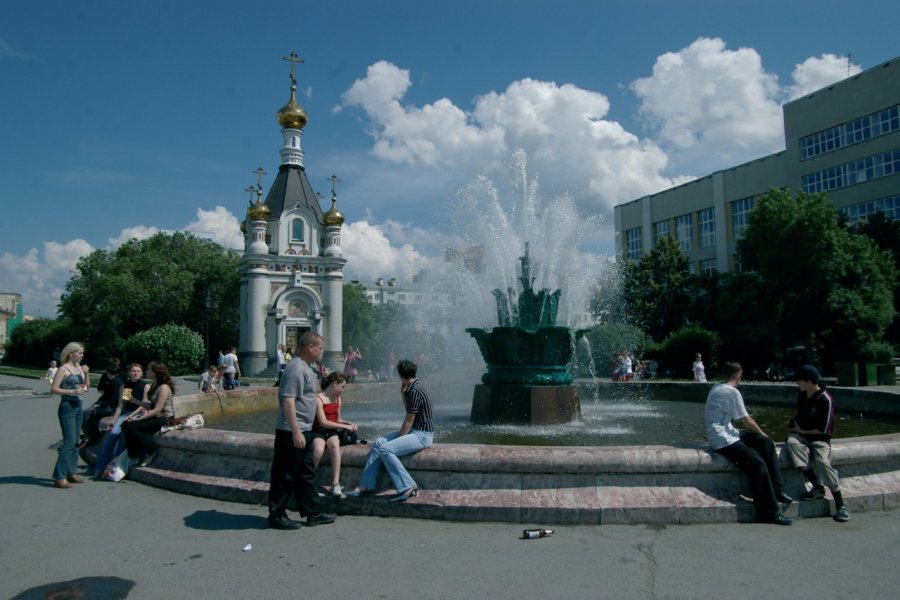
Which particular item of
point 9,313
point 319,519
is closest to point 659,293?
point 319,519

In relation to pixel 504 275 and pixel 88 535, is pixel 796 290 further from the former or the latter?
pixel 88 535

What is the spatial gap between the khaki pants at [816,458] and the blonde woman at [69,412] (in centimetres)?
732

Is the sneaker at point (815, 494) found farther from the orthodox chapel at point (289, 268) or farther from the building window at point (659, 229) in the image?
the building window at point (659, 229)

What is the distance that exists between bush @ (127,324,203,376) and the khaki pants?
29.4 metres

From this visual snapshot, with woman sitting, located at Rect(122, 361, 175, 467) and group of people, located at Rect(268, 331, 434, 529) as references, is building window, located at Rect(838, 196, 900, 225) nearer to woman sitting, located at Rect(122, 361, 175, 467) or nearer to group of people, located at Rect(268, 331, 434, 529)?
group of people, located at Rect(268, 331, 434, 529)

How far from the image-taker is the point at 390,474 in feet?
18.8

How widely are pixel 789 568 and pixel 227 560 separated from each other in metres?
3.91

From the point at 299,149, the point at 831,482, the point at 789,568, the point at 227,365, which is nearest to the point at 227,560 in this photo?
the point at 789,568

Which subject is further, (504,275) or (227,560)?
(504,275)

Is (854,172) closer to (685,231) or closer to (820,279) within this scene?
(820,279)

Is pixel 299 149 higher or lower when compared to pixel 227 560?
higher

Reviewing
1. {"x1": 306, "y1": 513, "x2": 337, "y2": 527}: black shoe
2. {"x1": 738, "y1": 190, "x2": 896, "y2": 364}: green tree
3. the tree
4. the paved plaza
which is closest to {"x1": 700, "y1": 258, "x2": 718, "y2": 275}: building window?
{"x1": 738, "y1": 190, "x2": 896, "y2": 364}: green tree

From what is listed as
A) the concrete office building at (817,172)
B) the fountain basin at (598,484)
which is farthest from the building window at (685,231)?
the fountain basin at (598,484)

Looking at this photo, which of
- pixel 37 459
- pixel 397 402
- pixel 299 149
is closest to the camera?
pixel 37 459
